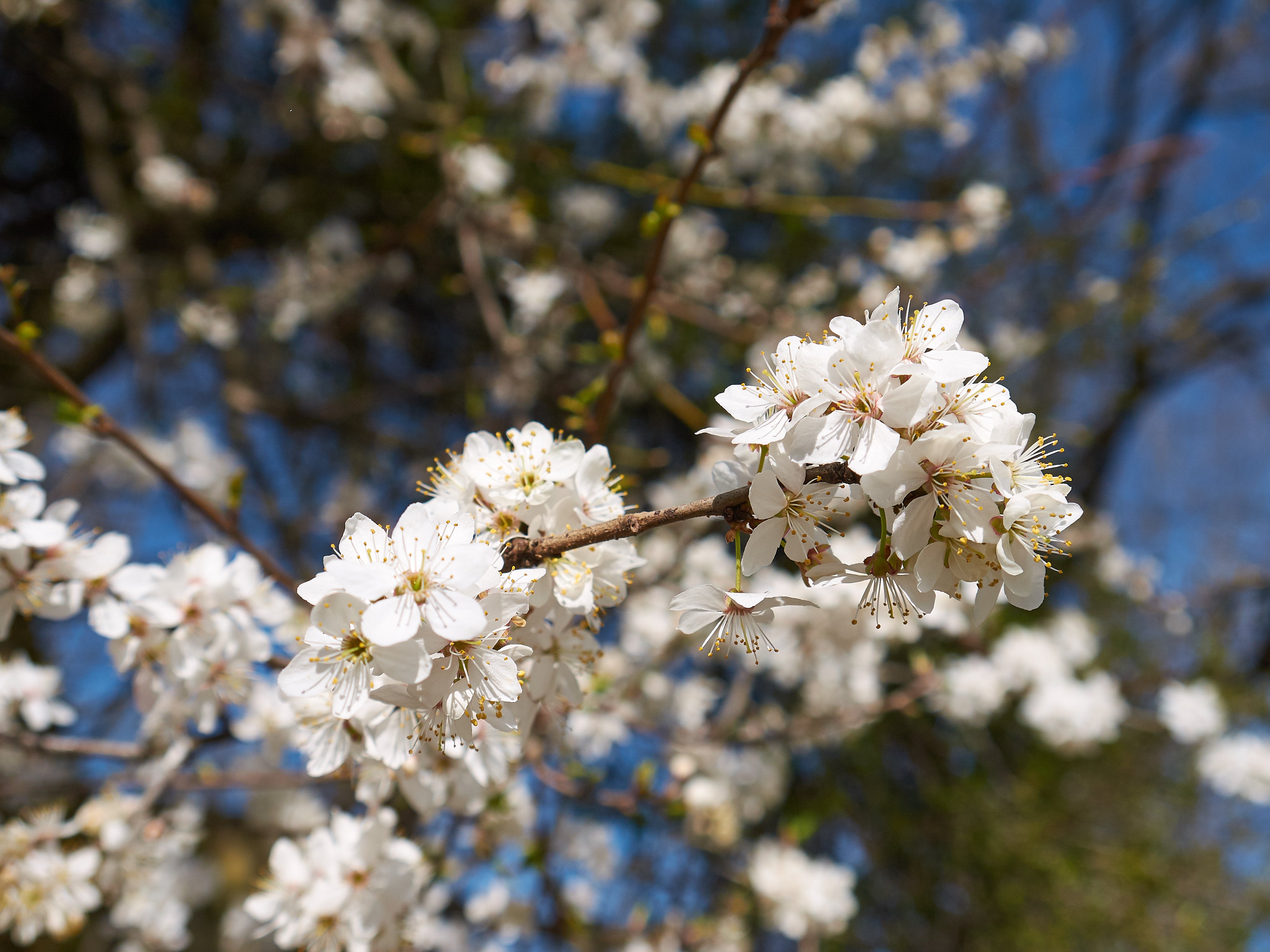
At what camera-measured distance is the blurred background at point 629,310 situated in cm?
283

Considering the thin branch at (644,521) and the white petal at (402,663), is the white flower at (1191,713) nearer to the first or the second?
the thin branch at (644,521)

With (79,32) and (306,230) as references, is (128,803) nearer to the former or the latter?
(306,230)

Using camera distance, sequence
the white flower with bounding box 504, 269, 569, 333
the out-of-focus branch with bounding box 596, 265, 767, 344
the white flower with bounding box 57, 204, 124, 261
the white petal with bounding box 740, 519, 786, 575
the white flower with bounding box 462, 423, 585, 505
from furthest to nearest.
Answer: the white flower with bounding box 57, 204, 124, 261, the white flower with bounding box 504, 269, 569, 333, the out-of-focus branch with bounding box 596, 265, 767, 344, the white flower with bounding box 462, 423, 585, 505, the white petal with bounding box 740, 519, 786, 575

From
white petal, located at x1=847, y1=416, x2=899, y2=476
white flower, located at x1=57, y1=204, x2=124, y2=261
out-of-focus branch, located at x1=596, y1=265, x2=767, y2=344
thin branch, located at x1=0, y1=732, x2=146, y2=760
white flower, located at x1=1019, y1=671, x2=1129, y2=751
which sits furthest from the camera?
white flower, located at x1=57, y1=204, x2=124, y2=261

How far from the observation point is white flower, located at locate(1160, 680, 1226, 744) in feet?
10.8

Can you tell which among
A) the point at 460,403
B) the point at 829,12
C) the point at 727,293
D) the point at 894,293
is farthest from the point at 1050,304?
the point at 894,293

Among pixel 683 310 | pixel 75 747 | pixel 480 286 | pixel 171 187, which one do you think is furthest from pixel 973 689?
pixel 171 187

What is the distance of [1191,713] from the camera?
334 centimetres

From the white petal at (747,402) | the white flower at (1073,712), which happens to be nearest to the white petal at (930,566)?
the white petal at (747,402)

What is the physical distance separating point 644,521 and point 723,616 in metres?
0.21

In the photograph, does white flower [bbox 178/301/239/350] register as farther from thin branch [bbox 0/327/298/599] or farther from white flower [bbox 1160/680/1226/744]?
white flower [bbox 1160/680/1226/744]

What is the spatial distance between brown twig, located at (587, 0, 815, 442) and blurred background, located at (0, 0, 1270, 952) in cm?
90

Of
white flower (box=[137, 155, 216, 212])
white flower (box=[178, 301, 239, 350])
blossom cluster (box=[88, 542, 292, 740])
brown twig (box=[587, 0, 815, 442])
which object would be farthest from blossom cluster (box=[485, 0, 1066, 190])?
blossom cluster (box=[88, 542, 292, 740])

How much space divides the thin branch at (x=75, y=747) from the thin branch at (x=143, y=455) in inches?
20.3
